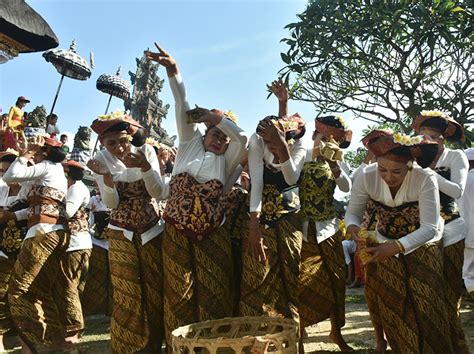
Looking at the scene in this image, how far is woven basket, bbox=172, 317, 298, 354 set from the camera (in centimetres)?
230

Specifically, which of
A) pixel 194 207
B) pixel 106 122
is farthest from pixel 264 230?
pixel 106 122

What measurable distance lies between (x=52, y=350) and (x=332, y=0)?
7.92 metres

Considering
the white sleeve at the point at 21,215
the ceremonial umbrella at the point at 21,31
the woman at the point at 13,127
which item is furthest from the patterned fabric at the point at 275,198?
the ceremonial umbrella at the point at 21,31

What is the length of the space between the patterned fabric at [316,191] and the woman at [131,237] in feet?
4.35

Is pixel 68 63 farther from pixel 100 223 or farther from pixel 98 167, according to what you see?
pixel 98 167

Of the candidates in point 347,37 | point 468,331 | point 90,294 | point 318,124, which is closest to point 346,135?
point 318,124

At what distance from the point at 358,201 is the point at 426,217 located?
52cm

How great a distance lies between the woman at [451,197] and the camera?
3600 millimetres

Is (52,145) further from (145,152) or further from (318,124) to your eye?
(318,124)

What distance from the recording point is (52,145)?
180 inches

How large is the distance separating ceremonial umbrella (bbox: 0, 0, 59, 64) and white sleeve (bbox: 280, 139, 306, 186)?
5.10 m

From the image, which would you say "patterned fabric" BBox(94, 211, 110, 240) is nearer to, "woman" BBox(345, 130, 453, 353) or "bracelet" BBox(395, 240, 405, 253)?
"woman" BBox(345, 130, 453, 353)

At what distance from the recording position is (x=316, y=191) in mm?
4203

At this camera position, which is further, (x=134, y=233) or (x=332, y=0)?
(x=332, y=0)
